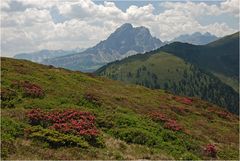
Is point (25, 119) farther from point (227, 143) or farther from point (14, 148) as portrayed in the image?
point (227, 143)

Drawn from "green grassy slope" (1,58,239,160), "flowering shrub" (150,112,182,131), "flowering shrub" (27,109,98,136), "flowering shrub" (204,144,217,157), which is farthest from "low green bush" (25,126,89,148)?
"flowering shrub" (150,112,182,131)

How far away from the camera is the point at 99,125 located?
31.7 m

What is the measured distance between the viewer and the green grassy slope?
2373 centimetres

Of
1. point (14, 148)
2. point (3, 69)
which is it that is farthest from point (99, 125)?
point (3, 69)

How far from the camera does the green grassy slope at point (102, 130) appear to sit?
23.7 m

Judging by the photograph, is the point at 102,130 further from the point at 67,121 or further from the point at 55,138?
the point at 55,138

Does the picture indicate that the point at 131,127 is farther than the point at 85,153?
Yes

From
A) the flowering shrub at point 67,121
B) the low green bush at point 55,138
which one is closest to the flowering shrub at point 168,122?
the flowering shrub at point 67,121

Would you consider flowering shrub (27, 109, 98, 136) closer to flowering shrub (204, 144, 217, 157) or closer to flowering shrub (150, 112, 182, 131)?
flowering shrub (150, 112, 182, 131)

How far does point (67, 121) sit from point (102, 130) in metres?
3.07

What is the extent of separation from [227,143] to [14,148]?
23764 mm

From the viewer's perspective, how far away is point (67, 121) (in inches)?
1168

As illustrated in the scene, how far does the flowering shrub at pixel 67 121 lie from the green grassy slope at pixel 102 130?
0.51 metres

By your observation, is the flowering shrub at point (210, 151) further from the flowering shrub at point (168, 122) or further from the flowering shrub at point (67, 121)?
the flowering shrub at point (67, 121)
